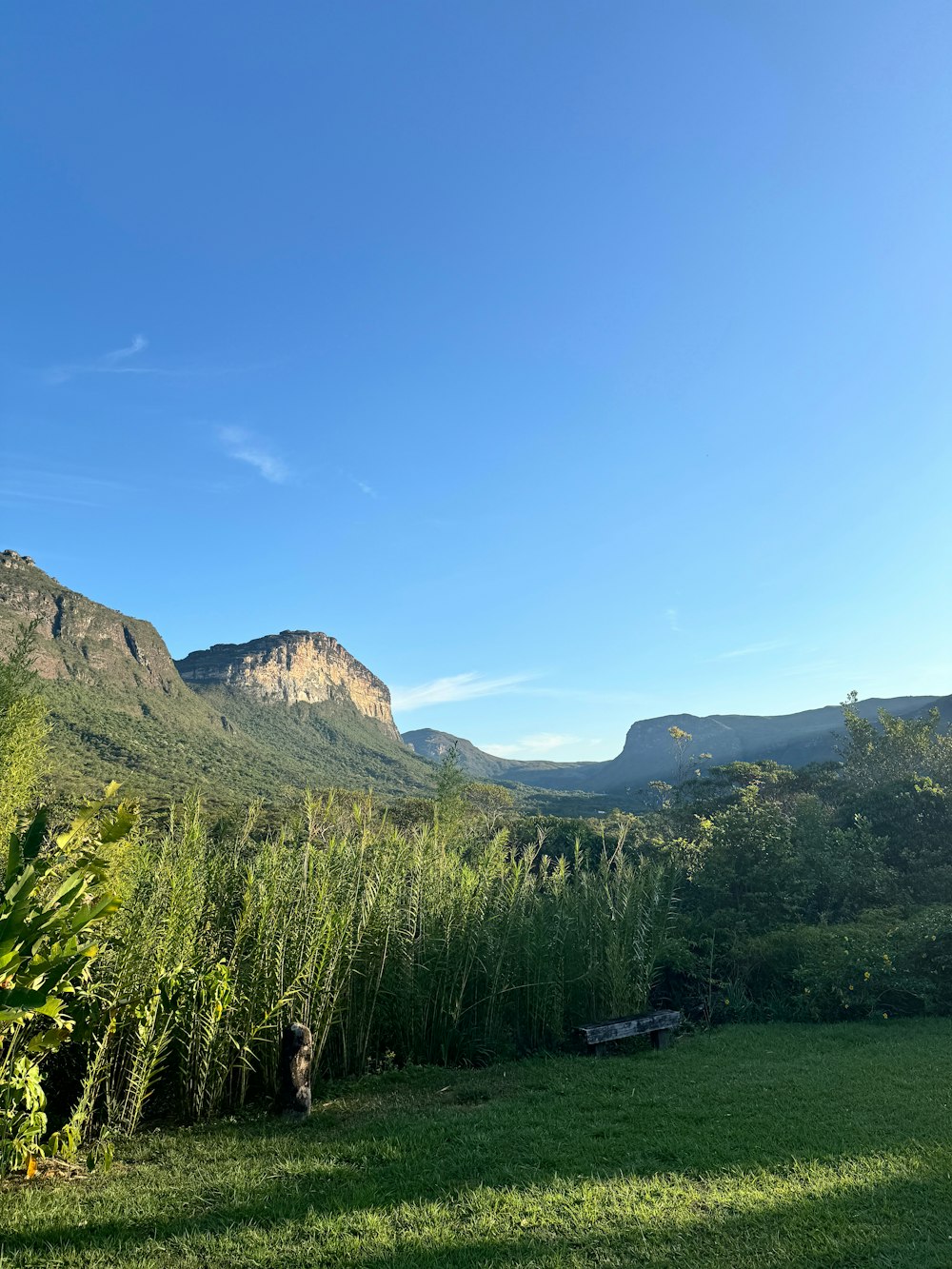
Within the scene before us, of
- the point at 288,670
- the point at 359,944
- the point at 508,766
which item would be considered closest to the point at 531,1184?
the point at 359,944

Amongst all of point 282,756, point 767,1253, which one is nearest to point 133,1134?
point 767,1253

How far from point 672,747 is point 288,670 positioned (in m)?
77.4

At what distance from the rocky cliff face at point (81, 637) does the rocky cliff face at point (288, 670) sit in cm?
1327

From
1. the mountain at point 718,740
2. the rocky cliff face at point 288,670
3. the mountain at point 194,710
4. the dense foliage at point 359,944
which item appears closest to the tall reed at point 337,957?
the dense foliage at point 359,944

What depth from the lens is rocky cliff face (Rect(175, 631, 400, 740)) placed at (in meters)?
95.1

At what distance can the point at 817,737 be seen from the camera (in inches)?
3263

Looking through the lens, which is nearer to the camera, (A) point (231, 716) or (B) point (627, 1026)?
(B) point (627, 1026)

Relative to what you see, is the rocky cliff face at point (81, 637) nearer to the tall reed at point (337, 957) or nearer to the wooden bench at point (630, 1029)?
the tall reed at point (337, 957)

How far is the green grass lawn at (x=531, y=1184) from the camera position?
264 centimetres

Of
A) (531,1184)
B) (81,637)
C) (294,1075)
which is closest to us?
(531,1184)

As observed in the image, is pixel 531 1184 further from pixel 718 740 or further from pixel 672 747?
pixel 672 747

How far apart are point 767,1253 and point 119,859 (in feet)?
13.7

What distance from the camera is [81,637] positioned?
236 feet

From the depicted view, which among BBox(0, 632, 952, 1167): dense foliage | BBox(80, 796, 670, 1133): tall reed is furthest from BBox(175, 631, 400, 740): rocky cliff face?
BBox(80, 796, 670, 1133): tall reed
